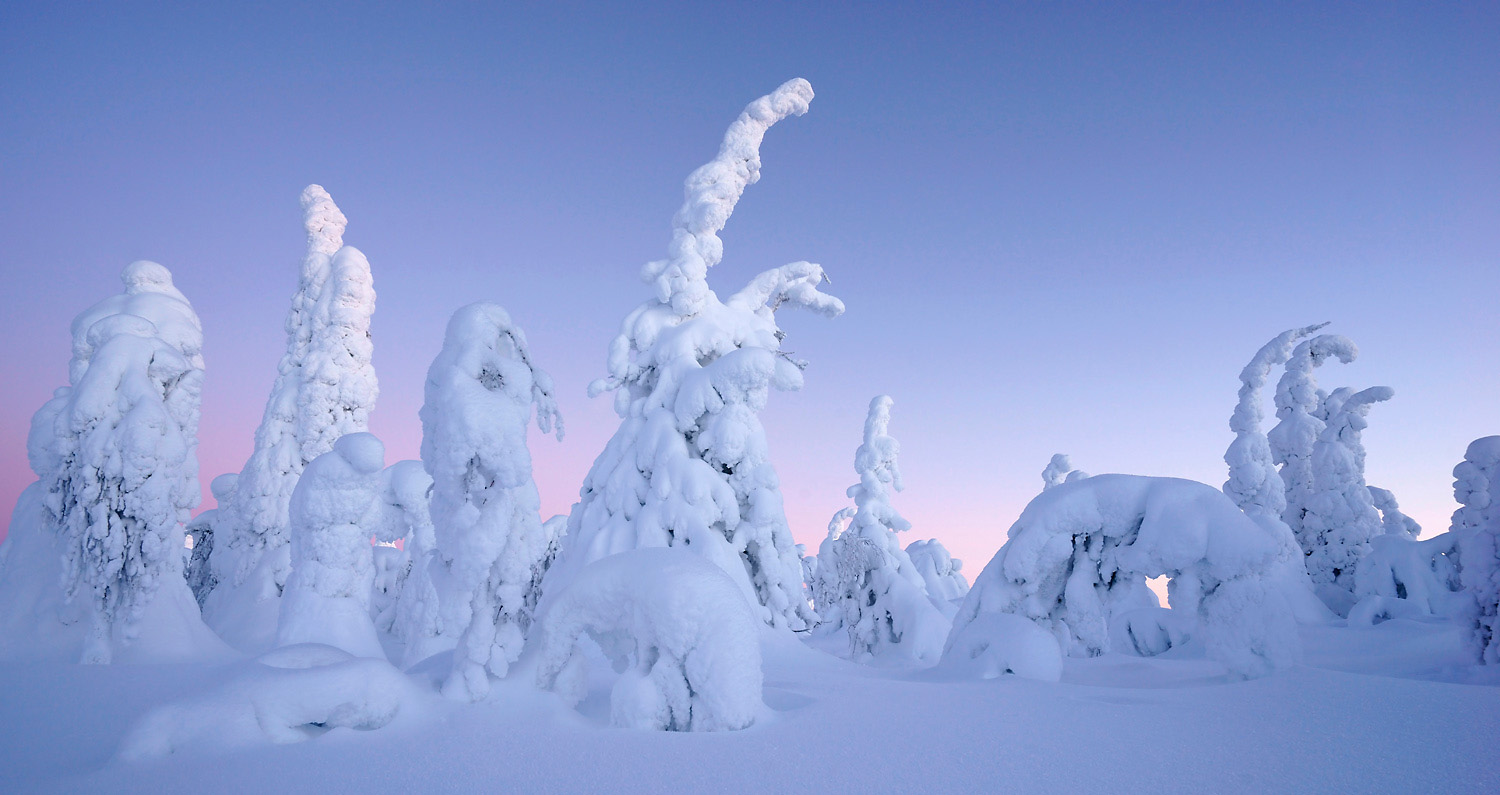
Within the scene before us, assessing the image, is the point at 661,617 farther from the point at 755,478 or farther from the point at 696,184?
the point at 696,184

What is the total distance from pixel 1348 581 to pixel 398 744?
2435cm

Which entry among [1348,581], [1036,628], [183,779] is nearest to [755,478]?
[1036,628]

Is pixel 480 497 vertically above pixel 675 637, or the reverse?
pixel 480 497

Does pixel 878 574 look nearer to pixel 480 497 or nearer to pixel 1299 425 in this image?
pixel 480 497

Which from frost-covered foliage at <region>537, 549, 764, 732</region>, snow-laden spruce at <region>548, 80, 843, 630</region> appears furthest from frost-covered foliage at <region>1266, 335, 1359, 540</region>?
frost-covered foliage at <region>537, 549, 764, 732</region>

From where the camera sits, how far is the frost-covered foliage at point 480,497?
5906 mm

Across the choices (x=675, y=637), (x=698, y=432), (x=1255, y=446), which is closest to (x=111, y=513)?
(x=698, y=432)

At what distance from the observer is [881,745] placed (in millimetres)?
4738

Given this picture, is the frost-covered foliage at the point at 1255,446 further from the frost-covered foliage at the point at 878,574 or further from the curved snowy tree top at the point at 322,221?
the curved snowy tree top at the point at 322,221

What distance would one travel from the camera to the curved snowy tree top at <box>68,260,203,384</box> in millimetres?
11602

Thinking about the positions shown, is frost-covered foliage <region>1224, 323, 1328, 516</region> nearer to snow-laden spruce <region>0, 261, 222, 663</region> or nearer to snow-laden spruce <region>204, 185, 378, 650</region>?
snow-laden spruce <region>204, 185, 378, 650</region>

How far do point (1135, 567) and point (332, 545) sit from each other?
412 inches

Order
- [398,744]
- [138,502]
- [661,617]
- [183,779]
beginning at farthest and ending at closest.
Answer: [138,502]
[661,617]
[398,744]
[183,779]

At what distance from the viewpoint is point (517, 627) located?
6.13 meters
